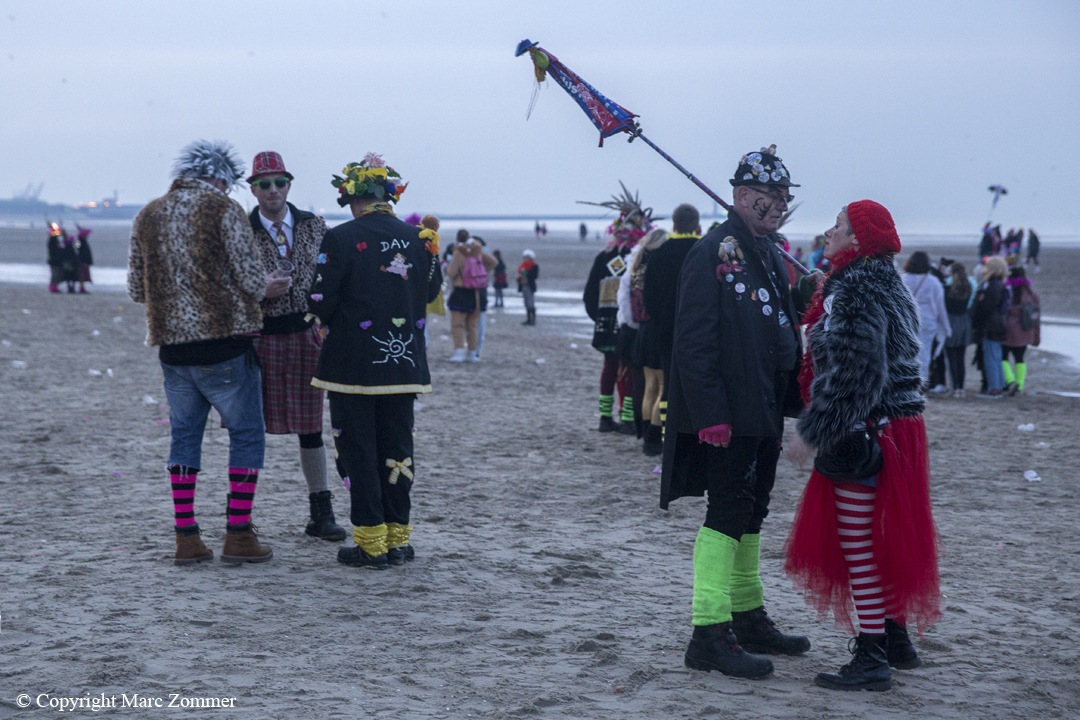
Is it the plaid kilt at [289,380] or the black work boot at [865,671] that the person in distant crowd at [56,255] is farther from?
the black work boot at [865,671]

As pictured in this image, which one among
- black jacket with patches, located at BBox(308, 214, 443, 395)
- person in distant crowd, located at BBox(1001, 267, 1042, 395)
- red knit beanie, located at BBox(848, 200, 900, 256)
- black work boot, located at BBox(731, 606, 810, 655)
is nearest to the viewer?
red knit beanie, located at BBox(848, 200, 900, 256)

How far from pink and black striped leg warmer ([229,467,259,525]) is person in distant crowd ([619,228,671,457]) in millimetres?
3600

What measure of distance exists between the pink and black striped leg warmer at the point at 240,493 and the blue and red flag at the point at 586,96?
2.50 meters

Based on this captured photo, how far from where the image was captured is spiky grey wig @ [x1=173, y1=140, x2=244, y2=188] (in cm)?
493

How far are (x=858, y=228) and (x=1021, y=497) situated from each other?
4.18 meters

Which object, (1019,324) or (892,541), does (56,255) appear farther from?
(892,541)

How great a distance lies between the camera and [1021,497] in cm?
689

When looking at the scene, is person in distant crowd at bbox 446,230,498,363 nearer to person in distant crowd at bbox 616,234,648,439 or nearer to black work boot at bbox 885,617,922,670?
person in distant crowd at bbox 616,234,648,439

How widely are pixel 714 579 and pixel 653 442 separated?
4.31m

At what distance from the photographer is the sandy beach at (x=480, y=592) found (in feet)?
11.6

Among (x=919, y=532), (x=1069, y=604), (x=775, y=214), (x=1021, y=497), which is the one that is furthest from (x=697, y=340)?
(x=1021, y=497)

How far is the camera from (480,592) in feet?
15.5

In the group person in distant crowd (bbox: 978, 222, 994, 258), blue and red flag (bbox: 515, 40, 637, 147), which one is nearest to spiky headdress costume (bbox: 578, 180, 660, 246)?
blue and red flag (bbox: 515, 40, 637, 147)

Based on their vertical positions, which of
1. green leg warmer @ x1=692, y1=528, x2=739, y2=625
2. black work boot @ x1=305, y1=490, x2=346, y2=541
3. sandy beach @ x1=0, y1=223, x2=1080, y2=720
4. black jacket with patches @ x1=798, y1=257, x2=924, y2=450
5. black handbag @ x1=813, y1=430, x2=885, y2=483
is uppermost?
black jacket with patches @ x1=798, y1=257, x2=924, y2=450
